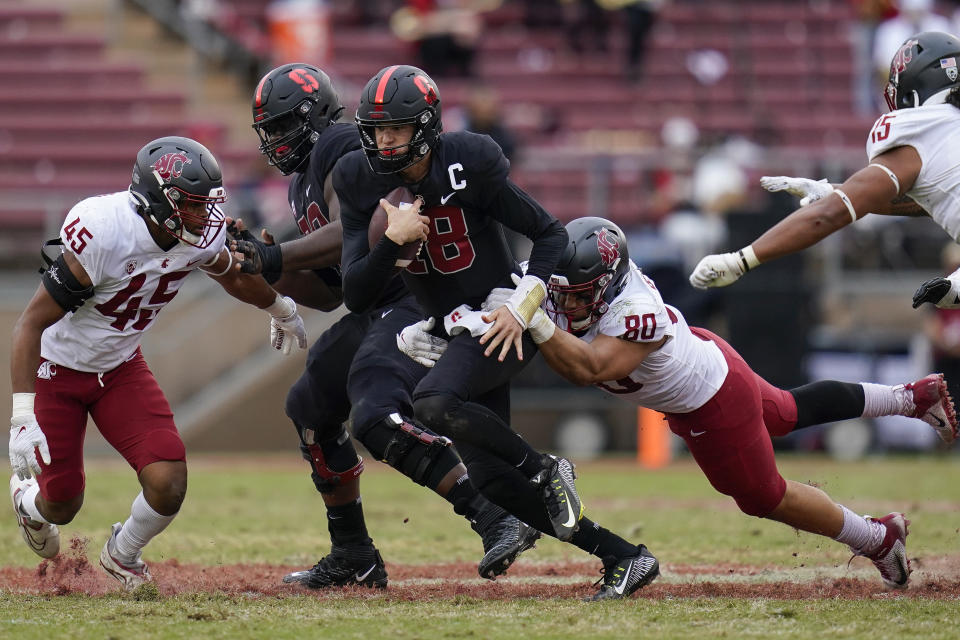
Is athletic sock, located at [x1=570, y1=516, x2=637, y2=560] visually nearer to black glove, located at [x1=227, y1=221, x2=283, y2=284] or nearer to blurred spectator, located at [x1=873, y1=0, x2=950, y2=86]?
black glove, located at [x1=227, y1=221, x2=283, y2=284]

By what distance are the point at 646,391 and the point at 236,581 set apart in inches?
78.8

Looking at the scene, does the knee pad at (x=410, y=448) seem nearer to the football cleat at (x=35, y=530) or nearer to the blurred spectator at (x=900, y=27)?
the football cleat at (x=35, y=530)

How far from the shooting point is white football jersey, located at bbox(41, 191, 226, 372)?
556cm

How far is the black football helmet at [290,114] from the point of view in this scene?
6.11 meters

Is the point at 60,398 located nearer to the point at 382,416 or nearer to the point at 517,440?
the point at 382,416

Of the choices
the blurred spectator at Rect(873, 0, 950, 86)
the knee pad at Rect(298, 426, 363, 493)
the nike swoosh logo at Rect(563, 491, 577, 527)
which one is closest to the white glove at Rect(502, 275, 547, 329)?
the nike swoosh logo at Rect(563, 491, 577, 527)

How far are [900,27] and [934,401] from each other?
9.84 meters

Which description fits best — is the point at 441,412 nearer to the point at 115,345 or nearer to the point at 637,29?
the point at 115,345

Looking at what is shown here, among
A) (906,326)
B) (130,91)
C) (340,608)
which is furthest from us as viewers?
(130,91)

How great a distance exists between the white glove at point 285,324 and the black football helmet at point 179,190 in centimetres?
66

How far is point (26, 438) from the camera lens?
544 centimetres

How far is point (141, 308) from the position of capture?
19.1 feet

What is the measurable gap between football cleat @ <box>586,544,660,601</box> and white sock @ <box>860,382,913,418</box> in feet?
4.47

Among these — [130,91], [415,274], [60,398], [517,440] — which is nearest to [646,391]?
[517,440]
